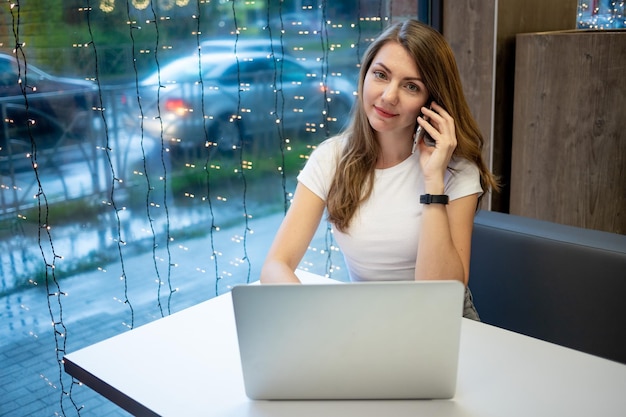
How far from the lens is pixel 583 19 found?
11.7 feet

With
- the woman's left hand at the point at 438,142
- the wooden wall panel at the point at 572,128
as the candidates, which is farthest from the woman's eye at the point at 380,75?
the wooden wall panel at the point at 572,128

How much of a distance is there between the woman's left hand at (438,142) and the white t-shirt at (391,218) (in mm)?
70

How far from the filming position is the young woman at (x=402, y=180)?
174 centimetres

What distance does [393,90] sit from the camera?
5.74 ft

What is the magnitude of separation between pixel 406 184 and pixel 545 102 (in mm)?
1415

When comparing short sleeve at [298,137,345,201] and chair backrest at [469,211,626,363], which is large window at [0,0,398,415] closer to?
short sleeve at [298,137,345,201]

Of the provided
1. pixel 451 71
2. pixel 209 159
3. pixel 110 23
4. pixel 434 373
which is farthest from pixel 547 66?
pixel 434 373

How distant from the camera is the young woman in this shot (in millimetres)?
1743

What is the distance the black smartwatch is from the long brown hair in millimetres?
173

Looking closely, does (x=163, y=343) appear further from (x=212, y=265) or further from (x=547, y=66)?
(x=547, y=66)

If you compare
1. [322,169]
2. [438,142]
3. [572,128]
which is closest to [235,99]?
[322,169]

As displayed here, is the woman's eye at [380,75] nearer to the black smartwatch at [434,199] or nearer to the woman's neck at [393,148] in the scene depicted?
the woman's neck at [393,148]

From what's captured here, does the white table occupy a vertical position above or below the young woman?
below

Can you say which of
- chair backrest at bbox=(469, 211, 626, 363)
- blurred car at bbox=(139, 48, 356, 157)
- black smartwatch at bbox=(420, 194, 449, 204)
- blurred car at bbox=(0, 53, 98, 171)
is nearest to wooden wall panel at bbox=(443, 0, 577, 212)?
blurred car at bbox=(139, 48, 356, 157)
